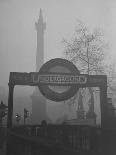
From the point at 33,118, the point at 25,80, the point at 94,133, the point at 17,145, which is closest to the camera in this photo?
the point at 17,145

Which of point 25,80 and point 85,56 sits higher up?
point 85,56

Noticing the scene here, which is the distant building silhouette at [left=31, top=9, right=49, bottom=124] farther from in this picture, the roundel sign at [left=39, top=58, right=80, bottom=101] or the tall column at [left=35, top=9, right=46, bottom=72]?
the roundel sign at [left=39, top=58, right=80, bottom=101]

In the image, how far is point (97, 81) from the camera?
15859mm

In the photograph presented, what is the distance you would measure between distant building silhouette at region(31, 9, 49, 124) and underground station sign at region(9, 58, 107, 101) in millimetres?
71280

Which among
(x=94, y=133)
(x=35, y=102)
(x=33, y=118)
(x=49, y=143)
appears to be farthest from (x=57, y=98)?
(x=35, y=102)

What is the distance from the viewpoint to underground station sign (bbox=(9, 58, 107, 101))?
15227mm

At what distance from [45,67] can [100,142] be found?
→ 5992mm

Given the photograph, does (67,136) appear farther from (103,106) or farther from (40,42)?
(40,42)

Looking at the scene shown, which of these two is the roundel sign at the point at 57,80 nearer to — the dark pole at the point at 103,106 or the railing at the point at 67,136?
the dark pole at the point at 103,106

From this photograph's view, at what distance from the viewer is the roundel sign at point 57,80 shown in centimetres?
1545

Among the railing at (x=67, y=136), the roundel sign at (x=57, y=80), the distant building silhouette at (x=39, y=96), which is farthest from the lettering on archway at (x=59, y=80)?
the distant building silhouette at (x=39, y=96)

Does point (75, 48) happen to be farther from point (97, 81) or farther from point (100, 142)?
point (100, 142)

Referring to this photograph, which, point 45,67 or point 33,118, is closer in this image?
point 45,67

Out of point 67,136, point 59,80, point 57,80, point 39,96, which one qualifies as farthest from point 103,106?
point 39,96
